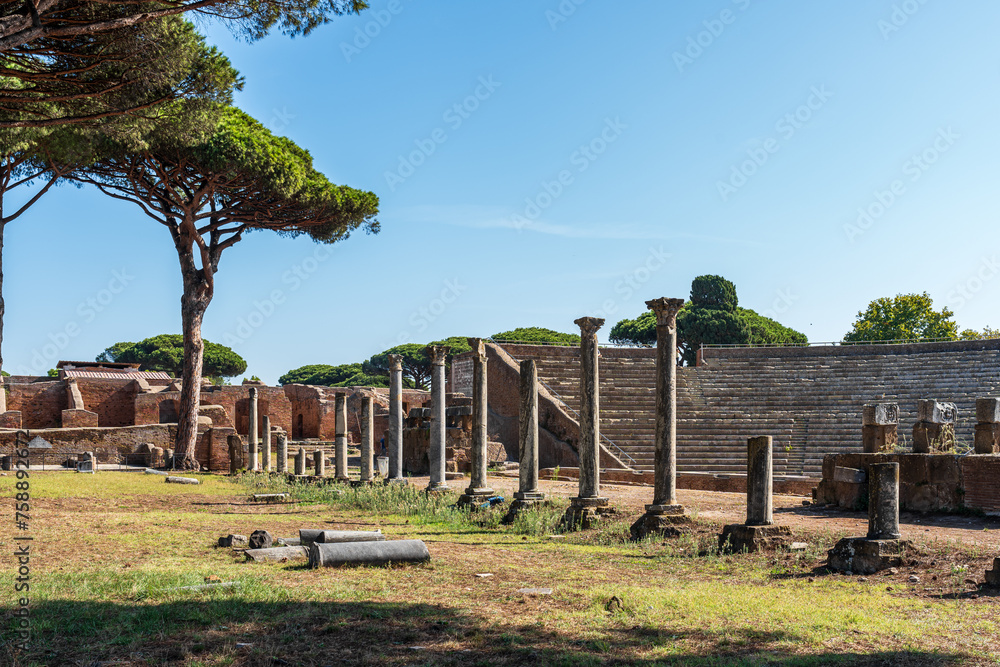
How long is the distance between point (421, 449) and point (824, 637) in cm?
1677

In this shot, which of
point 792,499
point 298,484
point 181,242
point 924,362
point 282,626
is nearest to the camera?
point 282,626

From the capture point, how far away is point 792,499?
1504cm

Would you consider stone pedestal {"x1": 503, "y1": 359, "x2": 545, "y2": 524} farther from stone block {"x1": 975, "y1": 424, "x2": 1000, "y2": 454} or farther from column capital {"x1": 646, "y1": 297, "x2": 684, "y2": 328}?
stone block {"x1": 975, "y1": 424, "x2": 1000, "y2": 454}

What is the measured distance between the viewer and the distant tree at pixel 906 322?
44062 mm

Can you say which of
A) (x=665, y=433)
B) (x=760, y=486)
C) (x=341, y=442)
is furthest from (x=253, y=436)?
(x=760, y=486)

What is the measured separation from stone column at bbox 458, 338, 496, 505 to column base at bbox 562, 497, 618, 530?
187 cm

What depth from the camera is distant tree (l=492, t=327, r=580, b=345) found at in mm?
56906

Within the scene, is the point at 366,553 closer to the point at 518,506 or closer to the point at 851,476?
the point at 518,506

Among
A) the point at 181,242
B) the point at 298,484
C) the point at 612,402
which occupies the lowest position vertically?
the point at 298,484

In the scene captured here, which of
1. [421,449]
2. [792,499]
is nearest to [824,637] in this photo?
[792,499]

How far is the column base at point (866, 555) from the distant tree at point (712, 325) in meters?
37.5

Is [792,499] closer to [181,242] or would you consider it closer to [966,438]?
[966,438]

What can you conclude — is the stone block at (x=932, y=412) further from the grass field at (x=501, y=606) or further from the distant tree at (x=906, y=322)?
the distant tree at (x=906, y=322)

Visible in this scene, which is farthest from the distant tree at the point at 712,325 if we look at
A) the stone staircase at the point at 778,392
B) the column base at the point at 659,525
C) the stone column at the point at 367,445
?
the column base at the point at 659,525
